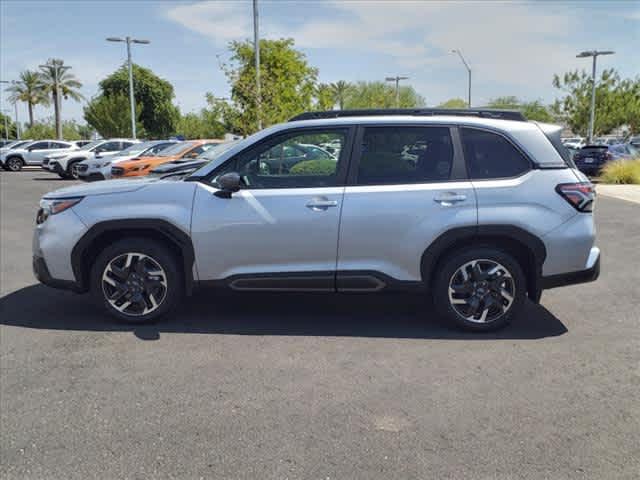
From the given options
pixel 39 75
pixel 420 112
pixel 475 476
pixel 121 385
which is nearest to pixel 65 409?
pixel 121 385

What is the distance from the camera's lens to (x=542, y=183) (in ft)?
15.6

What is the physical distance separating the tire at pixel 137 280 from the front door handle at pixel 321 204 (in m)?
1.29

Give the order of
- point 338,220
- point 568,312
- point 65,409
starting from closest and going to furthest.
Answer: point 65,409 → point 338,220 → point 568,312

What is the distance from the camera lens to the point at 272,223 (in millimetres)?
4785

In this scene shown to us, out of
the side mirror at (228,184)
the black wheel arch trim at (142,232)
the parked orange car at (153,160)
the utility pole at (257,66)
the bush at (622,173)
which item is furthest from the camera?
the utility pole at (257,66)

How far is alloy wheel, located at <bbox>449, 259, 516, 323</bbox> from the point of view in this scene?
482cm

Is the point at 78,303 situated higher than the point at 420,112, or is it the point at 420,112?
the point at 420,112

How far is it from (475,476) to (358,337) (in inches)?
81.1

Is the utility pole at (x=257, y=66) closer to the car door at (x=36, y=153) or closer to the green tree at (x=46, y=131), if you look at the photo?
the car door at (x=36, y=153)

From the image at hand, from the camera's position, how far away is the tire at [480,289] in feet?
15.8

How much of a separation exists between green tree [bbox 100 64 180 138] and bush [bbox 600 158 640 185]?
4975 centimetres

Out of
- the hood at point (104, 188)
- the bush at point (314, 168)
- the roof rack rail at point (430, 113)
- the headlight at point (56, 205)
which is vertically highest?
the roof rack rail at point (430, 113)

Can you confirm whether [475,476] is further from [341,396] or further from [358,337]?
[358,337]

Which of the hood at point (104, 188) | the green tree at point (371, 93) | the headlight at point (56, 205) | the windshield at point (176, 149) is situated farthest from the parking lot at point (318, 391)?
the green tree at point (371, 93)
